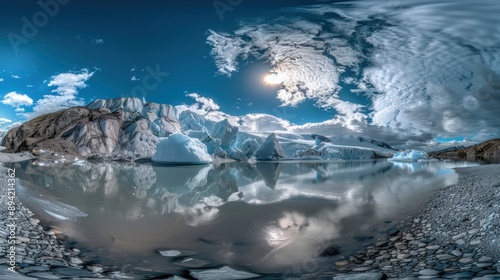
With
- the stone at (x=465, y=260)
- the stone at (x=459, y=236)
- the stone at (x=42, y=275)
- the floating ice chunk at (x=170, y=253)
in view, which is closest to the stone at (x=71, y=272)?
the stone at (x=42, y=275)

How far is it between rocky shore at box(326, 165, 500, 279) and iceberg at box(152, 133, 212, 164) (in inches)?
1889

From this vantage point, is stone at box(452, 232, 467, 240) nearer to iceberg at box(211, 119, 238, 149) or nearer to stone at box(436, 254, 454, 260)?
stone at box(436, 254, 454, 260)

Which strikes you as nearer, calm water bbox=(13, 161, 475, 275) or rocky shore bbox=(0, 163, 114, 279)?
rocky shore bbox=(0, 163, 114, 279)

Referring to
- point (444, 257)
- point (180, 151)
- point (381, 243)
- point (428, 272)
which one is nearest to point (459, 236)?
point (444, 257)

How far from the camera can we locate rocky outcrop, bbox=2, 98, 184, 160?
113938 millimetres

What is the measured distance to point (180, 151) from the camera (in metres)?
53.6

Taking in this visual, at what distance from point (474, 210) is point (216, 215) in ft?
26.0

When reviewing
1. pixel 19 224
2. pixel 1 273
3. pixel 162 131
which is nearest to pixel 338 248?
pixel 1 273

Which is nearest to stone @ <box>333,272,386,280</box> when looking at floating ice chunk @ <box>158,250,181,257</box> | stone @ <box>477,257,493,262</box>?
stone @ <box>477,257,493,262</box>

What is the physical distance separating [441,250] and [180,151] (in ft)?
168

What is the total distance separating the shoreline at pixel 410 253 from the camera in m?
4.43

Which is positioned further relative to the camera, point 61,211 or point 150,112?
point 150,112

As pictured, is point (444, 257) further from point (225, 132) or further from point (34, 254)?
point (225, 132)

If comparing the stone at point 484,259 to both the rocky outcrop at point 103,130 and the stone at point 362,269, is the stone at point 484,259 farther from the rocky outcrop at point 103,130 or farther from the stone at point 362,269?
the rocky outcrop at point 103,130
